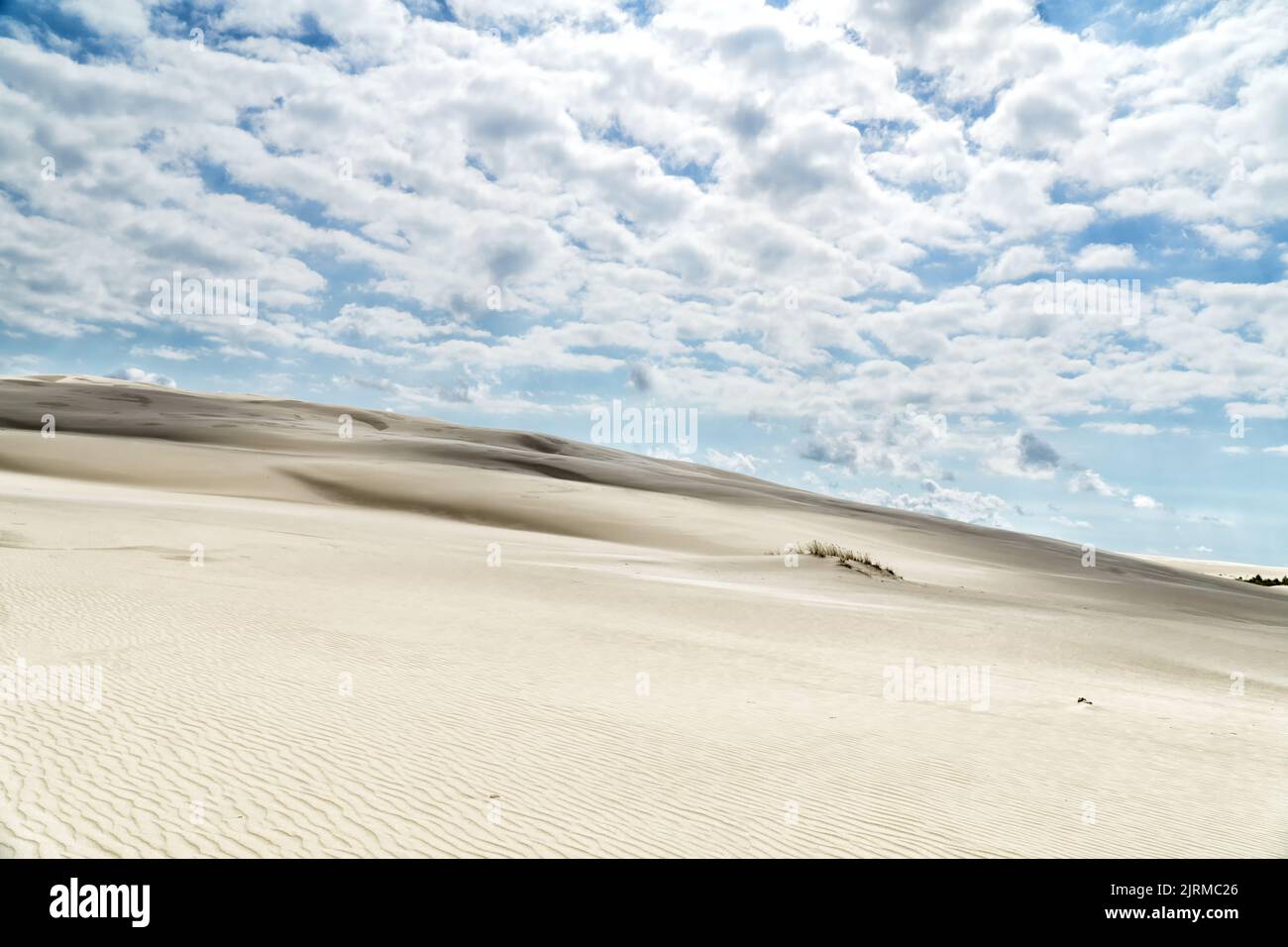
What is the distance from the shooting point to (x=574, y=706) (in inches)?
319

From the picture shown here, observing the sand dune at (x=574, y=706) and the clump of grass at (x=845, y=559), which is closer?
the sand dune at (x=574, y=706)

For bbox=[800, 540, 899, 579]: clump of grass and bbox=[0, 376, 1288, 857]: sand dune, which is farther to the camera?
bbox=[800, 540, 899, 579]: clump of grass

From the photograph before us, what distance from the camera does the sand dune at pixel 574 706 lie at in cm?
524

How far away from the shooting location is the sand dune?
206 inches

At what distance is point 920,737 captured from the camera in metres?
8.20

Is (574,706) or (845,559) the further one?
(845,559)

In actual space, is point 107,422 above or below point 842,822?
above

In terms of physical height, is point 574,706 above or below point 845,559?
below

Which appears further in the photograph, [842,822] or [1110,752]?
[1110,752]
